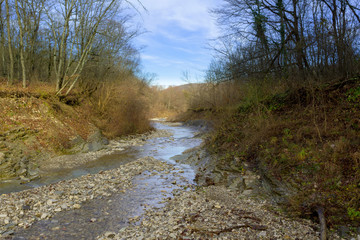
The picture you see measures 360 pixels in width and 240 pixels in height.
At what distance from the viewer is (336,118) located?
7.91m

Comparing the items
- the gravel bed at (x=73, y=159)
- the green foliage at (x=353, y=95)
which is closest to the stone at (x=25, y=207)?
the gravel bed at (x=73, y=159)

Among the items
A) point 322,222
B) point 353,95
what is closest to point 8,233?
point 322,222

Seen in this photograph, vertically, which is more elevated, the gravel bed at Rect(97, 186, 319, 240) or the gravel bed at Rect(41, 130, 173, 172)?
the gravel bed at Rect(41, 130, 173, 172)

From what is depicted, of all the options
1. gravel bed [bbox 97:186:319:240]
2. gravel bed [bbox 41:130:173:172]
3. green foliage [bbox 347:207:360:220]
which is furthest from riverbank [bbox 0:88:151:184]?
green foliage [bbox 347:207:360:220]

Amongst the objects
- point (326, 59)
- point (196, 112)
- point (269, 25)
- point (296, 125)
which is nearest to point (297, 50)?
point (326, 59)

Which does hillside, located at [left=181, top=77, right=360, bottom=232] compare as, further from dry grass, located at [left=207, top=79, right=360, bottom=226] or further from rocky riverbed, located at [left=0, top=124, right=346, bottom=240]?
rocky riverbed, located at [left=0, top=124, right=346, bottom=240]

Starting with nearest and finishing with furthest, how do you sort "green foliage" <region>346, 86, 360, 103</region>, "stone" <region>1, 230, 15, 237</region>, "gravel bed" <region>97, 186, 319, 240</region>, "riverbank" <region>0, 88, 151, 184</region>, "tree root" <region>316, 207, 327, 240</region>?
1. "tree root" <region>316, 207, 327, 240</region>
2. "gravel bed" <region>97, 186, 319, 240</region>
3. "stone" <region>1, 230, 15, 237</region>
4. "green foliage" <region>346, 86, 360, 103</region>
5. "riverbank" <region>0, 88, 151, 184</region>

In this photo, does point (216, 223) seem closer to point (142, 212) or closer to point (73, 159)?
point (142, 212)

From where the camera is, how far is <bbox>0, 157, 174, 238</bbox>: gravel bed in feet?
18.6

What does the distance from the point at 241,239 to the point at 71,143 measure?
41.2 ft

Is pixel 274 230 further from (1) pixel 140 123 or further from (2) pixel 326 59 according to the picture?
(1) pixel 140 123

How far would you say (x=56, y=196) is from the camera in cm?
718

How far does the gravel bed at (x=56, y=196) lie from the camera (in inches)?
223

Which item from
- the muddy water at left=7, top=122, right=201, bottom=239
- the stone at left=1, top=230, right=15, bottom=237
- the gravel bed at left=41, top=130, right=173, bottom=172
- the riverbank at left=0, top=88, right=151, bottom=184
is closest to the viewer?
the stone at left=1, top=230, right=15, bottom=237
